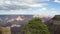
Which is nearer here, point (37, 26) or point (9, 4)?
point (37, 26)

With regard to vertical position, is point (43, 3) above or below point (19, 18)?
above

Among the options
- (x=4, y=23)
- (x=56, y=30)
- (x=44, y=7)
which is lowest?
(x=56, y=30)

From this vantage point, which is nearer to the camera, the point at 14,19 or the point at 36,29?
the point at 36,29

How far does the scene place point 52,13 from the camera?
235 centimetres

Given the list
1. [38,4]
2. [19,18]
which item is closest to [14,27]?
[19,18]

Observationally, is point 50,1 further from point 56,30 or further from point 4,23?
point 4,23

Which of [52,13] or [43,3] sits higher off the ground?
[43,3]

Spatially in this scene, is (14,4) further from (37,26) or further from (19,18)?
(37,26)

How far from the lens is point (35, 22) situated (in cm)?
187

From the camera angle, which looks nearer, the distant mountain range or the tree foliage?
the tree foliage

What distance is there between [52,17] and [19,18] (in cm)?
51

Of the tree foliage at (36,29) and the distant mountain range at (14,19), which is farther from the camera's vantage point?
the distant mountain range at (14,19)

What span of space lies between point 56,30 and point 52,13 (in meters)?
0.27

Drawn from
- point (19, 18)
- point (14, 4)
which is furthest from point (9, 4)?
point (19, 18)
